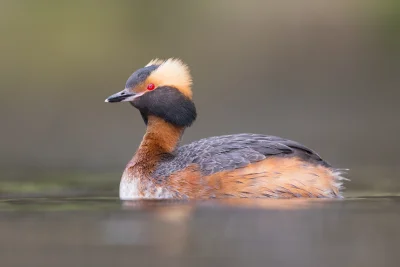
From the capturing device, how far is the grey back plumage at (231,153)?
477 inches

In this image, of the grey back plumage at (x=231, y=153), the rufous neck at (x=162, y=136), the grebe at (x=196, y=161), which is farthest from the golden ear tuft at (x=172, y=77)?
the grey back plumage at (x=231, y=153)

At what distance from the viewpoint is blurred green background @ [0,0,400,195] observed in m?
20.9

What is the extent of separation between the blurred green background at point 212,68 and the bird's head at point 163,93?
5.20m

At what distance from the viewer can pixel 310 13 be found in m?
27.2

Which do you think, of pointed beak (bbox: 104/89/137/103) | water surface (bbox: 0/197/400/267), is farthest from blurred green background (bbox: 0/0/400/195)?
water surface (bbox: 0/197/400/267)

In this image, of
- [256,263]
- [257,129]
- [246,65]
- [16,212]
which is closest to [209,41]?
[246,65]

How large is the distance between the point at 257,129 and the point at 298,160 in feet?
28.5

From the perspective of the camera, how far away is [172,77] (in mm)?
13289

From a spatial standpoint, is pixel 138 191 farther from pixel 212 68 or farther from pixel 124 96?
pixel 212 68

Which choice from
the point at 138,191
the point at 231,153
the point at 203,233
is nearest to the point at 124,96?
the point at 138,191

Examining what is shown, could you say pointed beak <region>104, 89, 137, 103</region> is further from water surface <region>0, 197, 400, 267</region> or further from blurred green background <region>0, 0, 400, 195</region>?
blurred green background <region>0, 0, 400, 195</region>

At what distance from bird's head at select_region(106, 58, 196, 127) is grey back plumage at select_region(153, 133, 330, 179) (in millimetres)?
655

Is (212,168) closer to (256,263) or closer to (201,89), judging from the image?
(256,263)

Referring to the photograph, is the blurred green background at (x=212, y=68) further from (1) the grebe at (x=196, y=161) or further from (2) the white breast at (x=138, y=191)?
(2) the white breast at (x=138, y=191)
